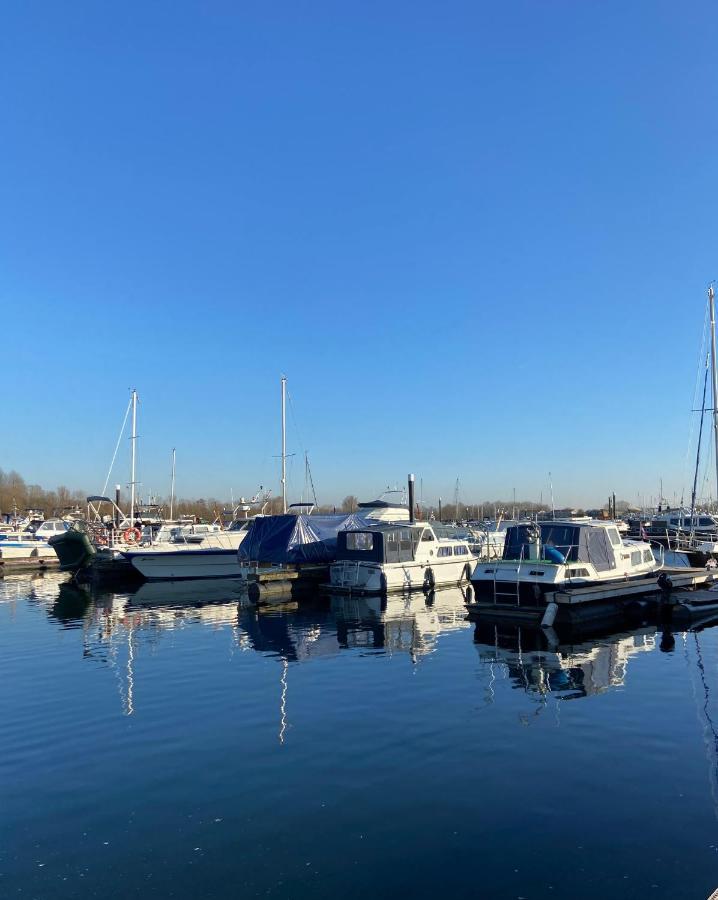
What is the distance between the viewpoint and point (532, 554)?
96.4ft

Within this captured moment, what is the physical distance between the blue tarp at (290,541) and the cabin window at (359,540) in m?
4.07

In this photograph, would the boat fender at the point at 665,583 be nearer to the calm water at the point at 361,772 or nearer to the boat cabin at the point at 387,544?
the calm water at the point at 361,772

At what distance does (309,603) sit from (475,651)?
1545 cm

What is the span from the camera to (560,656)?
22281 mm

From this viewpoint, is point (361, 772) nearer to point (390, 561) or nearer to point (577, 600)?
point (577, 600)

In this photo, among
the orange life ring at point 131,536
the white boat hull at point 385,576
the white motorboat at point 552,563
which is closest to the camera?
the white motorboat at point 552,563

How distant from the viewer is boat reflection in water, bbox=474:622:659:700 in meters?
18.4

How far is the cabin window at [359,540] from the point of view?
3919 centimetres

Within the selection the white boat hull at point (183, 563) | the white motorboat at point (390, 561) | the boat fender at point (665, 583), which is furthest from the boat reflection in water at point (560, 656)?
the white boat hull at point (183, 563)

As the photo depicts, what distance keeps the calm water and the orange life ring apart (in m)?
31.5

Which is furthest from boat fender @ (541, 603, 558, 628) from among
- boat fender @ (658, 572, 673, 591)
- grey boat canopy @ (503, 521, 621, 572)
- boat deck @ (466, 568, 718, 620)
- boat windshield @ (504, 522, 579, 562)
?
boat fender @ (658, 572, 673, 591)

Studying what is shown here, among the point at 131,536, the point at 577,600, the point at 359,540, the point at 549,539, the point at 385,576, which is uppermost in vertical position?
the point at 549,539

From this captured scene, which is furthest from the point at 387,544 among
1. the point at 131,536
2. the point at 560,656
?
the point at 131,536

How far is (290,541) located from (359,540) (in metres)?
5.23
